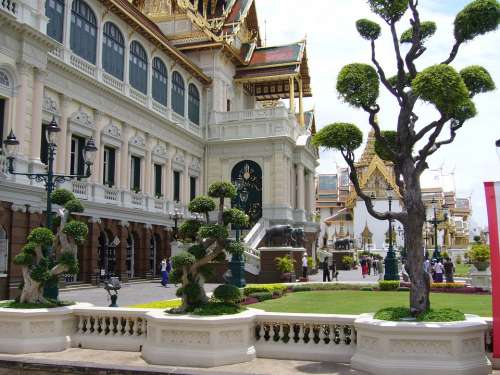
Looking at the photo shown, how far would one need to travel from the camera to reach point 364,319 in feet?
28.7

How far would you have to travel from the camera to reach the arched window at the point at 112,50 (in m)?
29.4

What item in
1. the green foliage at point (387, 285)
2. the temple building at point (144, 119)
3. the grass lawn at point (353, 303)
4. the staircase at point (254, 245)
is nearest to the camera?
the grass lawn at point (353, 303)

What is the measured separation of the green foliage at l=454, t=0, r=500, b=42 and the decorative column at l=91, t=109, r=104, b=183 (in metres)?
20.9

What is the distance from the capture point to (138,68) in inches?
1296

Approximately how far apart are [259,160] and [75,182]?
1700 cm

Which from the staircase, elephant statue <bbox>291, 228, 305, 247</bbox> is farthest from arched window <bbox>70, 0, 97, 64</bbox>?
elephant statue <bbox>291, 228, 305, 247</bbox>

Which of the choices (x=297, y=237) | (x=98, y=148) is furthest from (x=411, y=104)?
(x=297, y=237)

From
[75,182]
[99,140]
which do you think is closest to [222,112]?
[99,140]

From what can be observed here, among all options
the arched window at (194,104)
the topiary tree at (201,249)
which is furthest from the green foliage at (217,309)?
the arched window at (194,104)

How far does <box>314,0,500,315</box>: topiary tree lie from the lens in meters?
9.31

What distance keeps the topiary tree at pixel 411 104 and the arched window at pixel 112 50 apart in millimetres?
21456

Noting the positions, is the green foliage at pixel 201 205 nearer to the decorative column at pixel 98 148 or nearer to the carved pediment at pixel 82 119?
the carved pediment at pixel 82 119

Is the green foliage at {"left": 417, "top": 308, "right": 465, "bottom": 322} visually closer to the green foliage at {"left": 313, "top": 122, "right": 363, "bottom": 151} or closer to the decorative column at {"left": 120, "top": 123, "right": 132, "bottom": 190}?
the green foliage at {"left": 313, "top": 122, "right": 363, "bottom": 151}

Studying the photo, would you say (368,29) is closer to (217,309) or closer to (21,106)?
(217,309)
